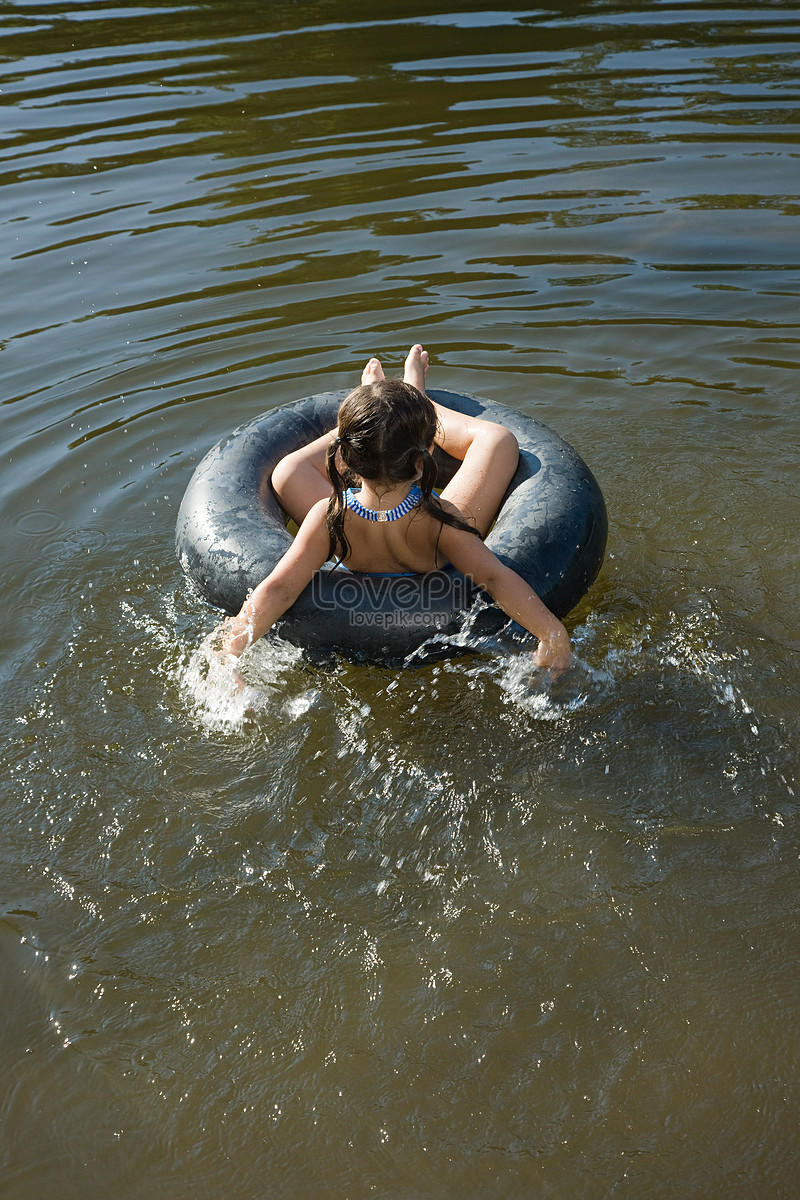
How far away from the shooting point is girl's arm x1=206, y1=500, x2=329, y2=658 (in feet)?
11.4

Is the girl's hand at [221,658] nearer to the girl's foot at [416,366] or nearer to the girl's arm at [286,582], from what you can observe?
the girl's arm at [286,582]

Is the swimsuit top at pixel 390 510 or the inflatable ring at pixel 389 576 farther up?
the swimsuit top at pixel 390 510

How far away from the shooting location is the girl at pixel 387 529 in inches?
127

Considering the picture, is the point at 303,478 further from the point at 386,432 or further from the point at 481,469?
the point at 386,432

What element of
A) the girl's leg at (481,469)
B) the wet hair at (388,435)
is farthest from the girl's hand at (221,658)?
the girl's leg at (481,469)

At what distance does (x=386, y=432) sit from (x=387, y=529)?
0.41 m

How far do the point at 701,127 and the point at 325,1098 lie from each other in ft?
29.1

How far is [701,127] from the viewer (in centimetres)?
890

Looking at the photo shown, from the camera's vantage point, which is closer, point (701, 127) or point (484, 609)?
point (484, 609)

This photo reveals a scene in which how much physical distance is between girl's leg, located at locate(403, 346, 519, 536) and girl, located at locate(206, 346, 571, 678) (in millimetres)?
129

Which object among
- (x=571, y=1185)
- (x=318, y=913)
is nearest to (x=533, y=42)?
(x=318, y=913)

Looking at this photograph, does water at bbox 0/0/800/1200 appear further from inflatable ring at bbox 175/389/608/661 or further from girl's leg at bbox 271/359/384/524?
girl's leg at bbox 271/359/384/524

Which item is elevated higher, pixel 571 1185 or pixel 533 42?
pixel 533 42

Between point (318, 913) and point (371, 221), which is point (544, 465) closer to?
point (318, 913)
